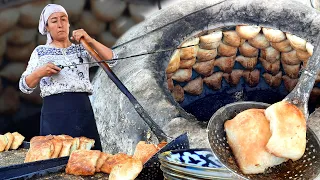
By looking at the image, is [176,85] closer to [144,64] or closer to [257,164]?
[144,64]

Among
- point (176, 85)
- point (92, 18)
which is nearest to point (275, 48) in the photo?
point (176, 85)

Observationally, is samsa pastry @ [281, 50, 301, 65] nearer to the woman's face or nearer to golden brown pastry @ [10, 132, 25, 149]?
the woman's face

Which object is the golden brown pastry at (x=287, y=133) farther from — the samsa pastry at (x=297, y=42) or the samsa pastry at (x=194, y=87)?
the samsa pastry at (x=194, y=87)

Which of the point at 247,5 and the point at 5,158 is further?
the point at 247,5

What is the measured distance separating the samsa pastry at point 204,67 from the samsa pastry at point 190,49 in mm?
268

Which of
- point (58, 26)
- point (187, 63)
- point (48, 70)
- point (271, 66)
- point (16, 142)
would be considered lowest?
point (16, 142)

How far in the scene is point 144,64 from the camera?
140 inches

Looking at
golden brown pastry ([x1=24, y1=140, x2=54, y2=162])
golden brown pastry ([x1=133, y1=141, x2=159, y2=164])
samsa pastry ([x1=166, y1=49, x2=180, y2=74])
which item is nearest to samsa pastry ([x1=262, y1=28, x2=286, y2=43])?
samsa pastry ([x1=166, y1=49, x2=180, y2=74])

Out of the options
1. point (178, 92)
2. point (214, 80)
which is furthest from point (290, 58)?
point (178, 92)

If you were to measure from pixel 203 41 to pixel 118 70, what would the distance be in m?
0.72

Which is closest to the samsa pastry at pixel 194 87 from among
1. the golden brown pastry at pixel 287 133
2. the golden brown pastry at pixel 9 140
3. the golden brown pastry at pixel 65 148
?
the golden brown pastry at pixel 9 140

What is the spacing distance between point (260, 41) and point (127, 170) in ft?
8.10

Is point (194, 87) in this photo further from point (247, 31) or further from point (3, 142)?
→ point (3, 142)

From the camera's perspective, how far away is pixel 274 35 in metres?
3.80
